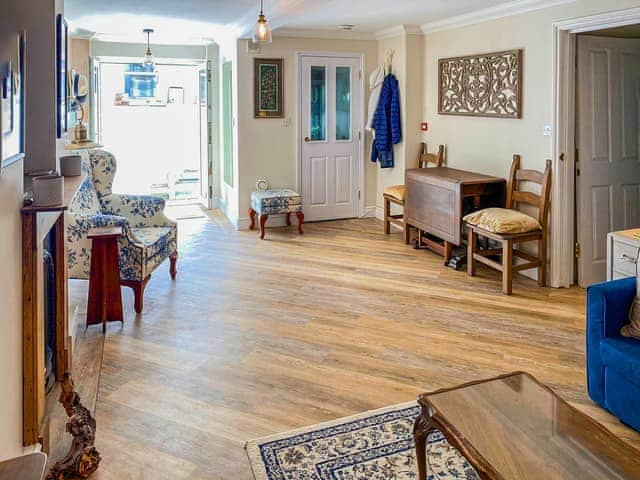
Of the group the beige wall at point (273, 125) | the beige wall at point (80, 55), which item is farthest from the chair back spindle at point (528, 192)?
the beige wall at point (80, 55)

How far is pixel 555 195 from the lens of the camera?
15.1ft

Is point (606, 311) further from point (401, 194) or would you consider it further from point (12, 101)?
point (401, 194)

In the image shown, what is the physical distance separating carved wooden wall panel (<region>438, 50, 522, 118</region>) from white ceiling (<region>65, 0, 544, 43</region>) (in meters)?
0.45

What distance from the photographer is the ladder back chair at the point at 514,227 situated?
14.7ft

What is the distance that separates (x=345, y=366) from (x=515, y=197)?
2.54 m

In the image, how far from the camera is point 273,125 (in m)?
6.85

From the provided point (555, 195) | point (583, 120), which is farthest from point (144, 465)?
point (583, 120)

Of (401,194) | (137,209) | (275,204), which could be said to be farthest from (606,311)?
(275,204)

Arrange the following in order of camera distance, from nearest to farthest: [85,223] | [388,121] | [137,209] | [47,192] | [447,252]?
1. [47,192]
2. [85,223]
3. [137,209]
4. [447,252]
5. [388,121]

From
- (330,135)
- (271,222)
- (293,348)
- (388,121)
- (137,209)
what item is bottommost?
(293,348)

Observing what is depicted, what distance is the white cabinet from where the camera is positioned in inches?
118

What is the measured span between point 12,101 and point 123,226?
2.16m

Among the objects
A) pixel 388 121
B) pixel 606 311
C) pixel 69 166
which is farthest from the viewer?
pixel 388 121

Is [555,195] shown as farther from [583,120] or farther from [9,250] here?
[9,250]
